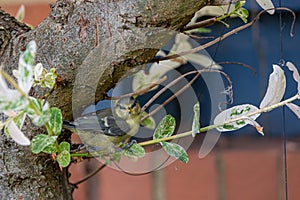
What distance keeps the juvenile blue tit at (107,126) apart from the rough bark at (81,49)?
12mm

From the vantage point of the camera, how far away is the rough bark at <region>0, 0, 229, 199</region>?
0.30 m

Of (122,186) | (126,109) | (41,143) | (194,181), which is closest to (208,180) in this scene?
(194,181)

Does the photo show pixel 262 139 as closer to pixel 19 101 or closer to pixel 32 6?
pixel 32 6

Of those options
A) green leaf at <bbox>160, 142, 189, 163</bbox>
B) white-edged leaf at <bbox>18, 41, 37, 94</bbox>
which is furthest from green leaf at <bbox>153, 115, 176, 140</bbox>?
white-edged leaf at <bbox>18, 41, 37, 94</bbox>

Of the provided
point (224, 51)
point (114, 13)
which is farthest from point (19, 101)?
point (224, 51)

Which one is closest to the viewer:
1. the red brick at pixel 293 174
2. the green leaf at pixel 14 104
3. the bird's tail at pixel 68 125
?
the green leaf at pixel 14 104

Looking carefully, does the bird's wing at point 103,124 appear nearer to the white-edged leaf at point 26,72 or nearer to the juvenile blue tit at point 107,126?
the juvenile blue tit at point 107,126

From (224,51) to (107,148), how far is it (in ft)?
1.43

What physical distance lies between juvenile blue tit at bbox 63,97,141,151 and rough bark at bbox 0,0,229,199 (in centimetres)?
1

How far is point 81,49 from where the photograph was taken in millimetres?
305

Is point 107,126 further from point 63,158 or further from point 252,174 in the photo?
point 252,174

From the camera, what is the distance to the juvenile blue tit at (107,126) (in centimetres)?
33

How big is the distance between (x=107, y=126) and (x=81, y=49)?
0.06 metres

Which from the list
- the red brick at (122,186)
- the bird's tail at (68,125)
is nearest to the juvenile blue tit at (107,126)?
the bird's tail at (68,125)
